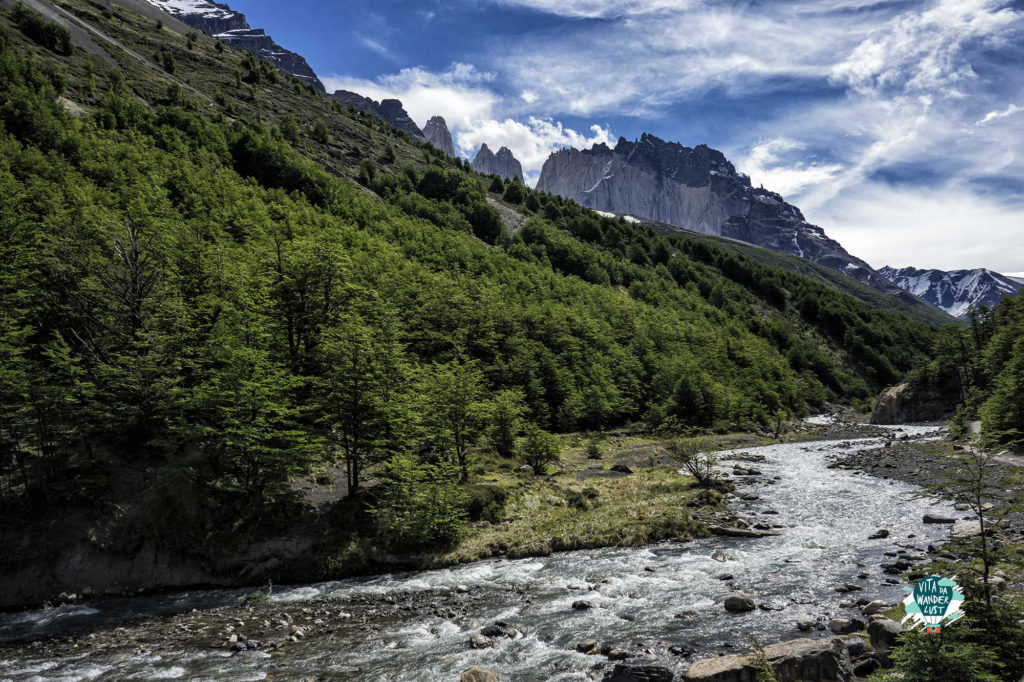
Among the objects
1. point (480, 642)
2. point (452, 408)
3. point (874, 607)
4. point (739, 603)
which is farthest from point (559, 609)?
point (452, 408)

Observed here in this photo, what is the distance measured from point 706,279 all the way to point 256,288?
154m

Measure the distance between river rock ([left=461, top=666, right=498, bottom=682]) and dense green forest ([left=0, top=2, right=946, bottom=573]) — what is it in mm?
12269

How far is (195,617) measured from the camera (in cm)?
1920

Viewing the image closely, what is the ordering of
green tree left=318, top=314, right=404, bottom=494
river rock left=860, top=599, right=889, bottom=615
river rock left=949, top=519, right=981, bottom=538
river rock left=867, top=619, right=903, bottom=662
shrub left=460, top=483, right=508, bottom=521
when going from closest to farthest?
river rock left=867, top=619, right=903, bottom=662
river rock left=860, top=599, right=889, bottom=615
river rock left=949, top=519, right=981, bottom=538
green tree left=318, top=314, right=404, bottom=494
shrub left=460, top=483, right=508, bottom=521

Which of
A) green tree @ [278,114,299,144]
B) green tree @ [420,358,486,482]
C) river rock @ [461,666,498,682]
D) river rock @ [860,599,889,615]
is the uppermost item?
green tree @ [278,114,299,144]

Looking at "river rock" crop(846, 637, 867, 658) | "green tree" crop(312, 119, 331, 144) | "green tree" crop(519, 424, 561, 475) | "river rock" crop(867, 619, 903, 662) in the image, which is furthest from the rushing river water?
"green tree" crop(312, 119, 331, 144)

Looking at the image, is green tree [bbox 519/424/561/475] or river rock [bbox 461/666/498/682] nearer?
river rock [bbox 461/666/498/682]

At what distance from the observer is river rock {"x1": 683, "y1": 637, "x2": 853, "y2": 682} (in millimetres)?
11250

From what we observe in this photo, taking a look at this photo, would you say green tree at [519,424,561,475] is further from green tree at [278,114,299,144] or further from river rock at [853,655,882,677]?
green tree at [278,114,299,144]

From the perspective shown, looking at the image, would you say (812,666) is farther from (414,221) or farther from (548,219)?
(548,219)

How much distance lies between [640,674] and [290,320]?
3305 cm

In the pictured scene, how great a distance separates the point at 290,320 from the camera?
3581 cm

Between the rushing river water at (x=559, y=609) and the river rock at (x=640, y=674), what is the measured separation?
3.44 feet

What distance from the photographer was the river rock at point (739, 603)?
17.0 metres
